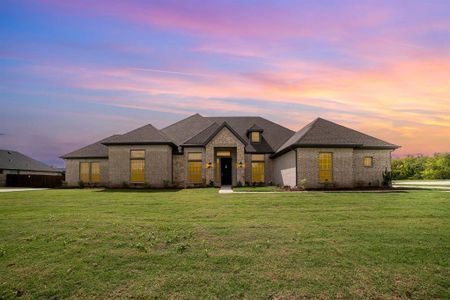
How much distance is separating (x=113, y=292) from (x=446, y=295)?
649 cm

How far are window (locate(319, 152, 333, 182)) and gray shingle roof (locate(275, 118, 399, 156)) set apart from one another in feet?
3.20

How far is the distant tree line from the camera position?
50.5 meters

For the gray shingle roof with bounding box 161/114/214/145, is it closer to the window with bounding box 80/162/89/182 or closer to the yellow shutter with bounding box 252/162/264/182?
the yellow shutter with bounding box 252/162/264/182

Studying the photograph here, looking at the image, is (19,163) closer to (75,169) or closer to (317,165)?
(75,169)

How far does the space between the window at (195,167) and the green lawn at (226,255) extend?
1765cm

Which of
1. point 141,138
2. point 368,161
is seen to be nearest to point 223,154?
point 141,138

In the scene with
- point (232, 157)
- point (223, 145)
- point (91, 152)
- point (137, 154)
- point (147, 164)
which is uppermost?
point (223, 145)

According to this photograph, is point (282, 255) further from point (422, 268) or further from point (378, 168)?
point (378, 168)

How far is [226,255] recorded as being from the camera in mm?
8211

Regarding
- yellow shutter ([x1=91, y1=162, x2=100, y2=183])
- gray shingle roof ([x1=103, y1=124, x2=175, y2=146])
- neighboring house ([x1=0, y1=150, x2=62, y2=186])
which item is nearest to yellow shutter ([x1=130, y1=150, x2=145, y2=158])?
gray shingle roof ([x1=103, y1=124, x2=175, y2=146])

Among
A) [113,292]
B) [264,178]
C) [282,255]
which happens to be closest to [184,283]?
[113,292]

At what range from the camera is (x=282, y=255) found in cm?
822

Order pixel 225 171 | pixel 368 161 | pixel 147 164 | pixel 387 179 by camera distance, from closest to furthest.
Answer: pixel 387 179 < pixel 368 161 < pixel 147 164 < pixel 225 171

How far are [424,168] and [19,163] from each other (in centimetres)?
6255
